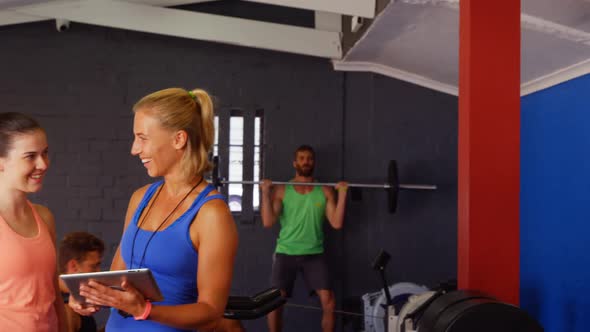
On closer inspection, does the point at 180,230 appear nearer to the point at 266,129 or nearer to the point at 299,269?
the point at 299,269

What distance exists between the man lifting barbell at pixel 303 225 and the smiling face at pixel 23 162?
351cm

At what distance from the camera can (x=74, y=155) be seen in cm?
607

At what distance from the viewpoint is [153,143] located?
1.72 m

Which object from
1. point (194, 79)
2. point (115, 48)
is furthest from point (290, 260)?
point (115, 48)

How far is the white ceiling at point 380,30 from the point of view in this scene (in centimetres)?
364

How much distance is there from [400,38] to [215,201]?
332cm

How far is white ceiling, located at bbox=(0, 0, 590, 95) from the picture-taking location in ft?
11.9

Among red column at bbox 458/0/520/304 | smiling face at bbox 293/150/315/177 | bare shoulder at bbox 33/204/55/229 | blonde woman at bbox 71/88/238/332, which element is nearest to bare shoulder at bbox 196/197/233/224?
blonde woman at bbox 71/88/238/332

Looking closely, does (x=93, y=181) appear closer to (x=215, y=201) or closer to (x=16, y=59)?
(x=16, y=59)

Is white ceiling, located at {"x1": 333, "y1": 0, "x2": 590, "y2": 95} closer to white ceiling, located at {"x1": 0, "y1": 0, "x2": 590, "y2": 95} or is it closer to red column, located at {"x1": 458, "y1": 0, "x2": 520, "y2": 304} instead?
white ceiling, located at {"x1": 0, "y1": 0, "x2": 590, "y2": 95}

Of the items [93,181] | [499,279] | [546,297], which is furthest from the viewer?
[93,181]

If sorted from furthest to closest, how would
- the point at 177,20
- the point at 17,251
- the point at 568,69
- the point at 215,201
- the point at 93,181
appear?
the point at 93,181
the point at 177,20
the point at 568,69
the point at 17,251
the point at 215,201

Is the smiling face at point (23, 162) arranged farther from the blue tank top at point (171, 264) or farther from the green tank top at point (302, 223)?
the green tank top at point (302, 223)

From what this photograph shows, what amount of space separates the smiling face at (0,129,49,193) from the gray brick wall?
12.9 ft
